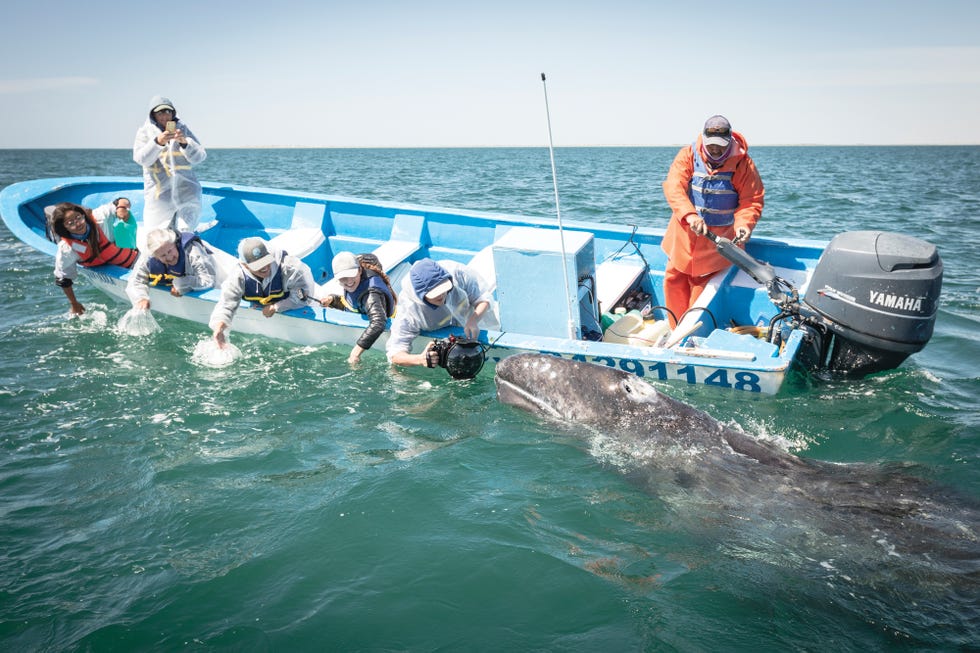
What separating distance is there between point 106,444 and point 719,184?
21.8 feet

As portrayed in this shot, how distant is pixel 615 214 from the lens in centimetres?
2142

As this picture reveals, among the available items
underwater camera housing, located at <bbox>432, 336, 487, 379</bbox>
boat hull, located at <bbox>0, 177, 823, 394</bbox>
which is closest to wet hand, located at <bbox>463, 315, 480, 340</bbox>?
boat hull, located at <bbox>0, 177, 823, 394</bbox>

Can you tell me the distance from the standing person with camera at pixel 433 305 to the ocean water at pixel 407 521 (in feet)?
1.90

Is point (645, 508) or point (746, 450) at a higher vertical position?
point (746, 450)

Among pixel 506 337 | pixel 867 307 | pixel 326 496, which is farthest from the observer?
pixel 506 337

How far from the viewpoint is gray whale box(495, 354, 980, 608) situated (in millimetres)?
4074

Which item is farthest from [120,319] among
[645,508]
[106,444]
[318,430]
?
[645,508]

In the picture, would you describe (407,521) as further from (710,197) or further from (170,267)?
(170,267)

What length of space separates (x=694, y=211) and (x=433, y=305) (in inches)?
116

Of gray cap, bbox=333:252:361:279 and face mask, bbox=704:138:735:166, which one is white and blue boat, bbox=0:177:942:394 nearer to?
gray cap, bbox=333:252:361:279

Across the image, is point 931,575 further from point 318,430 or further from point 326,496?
point 318,430

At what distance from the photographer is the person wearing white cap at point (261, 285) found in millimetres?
7570

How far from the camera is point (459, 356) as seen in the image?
258 inches

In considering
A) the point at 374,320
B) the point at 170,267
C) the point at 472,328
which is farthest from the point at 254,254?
the point at 472,328
